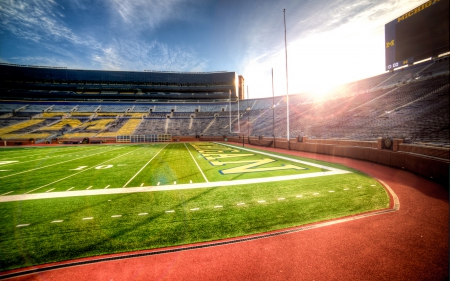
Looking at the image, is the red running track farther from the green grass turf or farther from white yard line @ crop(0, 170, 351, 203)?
white yard line @ crop(0, 170, 351, 203)

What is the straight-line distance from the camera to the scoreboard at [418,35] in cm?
2564

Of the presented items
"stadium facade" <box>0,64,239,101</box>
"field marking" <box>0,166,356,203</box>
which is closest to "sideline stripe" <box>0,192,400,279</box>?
"field marking" <box>0,166,356,203</box>

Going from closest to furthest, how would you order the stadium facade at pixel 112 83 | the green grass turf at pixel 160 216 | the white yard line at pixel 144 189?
the green grass turf at pixel 160 216
the white yard line at pixel 144 189
the stadium facade at pixel 112 83

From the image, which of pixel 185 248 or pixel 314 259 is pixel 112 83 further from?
pixel 314 259

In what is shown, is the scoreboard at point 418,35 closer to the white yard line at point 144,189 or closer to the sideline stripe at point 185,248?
the white yard line at point 144,189

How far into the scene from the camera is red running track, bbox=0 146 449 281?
3189 millimetres

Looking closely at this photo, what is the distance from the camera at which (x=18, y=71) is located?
56000 millimetres

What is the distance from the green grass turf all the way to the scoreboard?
3435 centimetres

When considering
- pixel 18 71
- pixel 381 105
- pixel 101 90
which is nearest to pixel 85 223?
pixel 381 105

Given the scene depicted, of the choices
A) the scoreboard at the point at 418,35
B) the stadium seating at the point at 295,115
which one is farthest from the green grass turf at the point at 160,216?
the scoreboard at the point at 418,35

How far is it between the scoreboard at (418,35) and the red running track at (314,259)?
3517 centimetres

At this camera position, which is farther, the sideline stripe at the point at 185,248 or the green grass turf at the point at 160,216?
the green grass turf at the point at 160,216

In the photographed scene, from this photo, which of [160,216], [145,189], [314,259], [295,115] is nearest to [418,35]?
[295,115]

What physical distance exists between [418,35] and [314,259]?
40627mm
